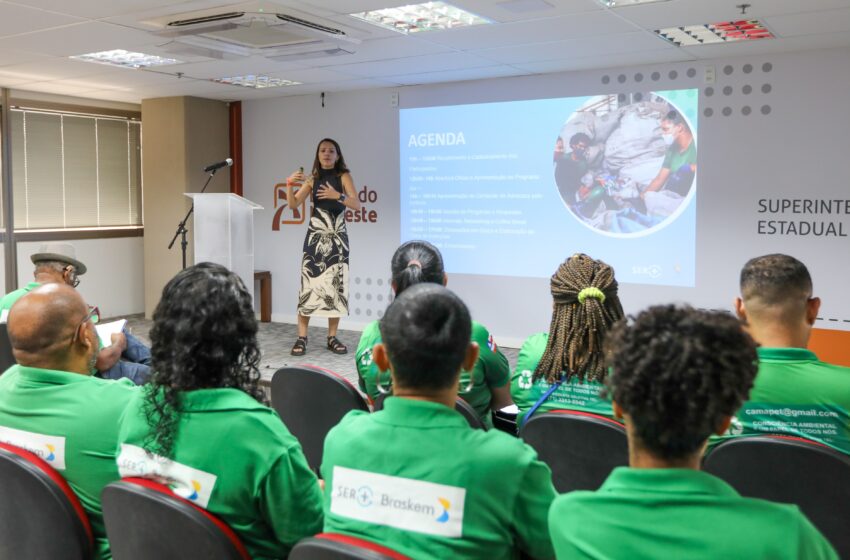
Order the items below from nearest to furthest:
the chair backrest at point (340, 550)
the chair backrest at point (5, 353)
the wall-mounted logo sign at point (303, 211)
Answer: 1. the chair backrest at point (340, 550)
2. the chair backrest at point (5, 353)
3. the wall-mounted logo sign at point (303, 211)

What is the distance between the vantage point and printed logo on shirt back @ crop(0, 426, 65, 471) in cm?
174

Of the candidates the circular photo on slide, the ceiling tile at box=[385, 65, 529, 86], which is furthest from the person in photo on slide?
the ceiling tile at box=[385, 65, 529, 86]

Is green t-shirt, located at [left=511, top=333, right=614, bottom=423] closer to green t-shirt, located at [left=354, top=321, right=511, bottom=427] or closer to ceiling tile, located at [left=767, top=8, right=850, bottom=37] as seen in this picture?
green t-shirt, located at [left=354, top=321, right=511, bottom=427]

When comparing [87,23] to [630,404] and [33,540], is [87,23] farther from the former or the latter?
[630,404]

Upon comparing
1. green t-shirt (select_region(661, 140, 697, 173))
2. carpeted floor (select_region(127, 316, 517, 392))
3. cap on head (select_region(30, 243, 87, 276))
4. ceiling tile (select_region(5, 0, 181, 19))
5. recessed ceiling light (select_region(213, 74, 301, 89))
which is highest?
recessed ceiling light (select_region(213, 74, 301, 89))

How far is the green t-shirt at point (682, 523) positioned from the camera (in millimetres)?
1030

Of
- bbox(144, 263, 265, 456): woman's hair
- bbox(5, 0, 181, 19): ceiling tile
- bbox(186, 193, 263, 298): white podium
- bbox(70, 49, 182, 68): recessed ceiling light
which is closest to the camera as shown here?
bbox(144, 263, 265, 456): woman's hair

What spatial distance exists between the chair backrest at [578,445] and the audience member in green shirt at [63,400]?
105cm

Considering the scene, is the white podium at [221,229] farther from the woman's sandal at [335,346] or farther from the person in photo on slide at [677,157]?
the person in photo on slide at [677,157]

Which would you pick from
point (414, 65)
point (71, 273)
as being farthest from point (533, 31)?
point (71, 273)

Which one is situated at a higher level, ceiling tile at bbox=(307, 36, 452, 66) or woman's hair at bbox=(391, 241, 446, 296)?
ceiling tile at bbox=(307, 36, 452, 66)

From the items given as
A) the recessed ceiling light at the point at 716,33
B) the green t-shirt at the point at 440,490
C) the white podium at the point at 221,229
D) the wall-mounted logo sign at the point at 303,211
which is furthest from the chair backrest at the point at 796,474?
the wall-mounted logo sign at the point at 303,211

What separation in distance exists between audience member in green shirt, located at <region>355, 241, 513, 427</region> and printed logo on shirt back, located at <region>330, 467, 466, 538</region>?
1.05m

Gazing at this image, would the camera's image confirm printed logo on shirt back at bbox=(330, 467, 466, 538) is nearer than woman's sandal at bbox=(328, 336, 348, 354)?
Yes
